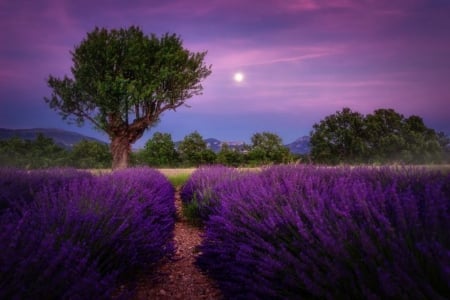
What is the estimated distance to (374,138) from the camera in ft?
86.1

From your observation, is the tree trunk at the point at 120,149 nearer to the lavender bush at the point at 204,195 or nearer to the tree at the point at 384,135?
the lavender bush at the point at 204,195

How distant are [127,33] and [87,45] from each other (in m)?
1.97

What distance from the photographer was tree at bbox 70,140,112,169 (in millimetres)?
23344

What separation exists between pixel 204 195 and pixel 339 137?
74.7ft

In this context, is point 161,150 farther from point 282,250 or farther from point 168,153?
point 282,250

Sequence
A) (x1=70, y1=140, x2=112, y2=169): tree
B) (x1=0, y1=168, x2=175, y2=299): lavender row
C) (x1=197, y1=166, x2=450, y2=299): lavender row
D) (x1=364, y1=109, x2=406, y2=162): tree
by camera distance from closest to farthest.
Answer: (x1=197, y1=166, x2=450, y2=299): lavender row → (x1=0, y1=168, x2=175, y2=299): lavender row → (x1=70, y1=140, x2=112, y2=169): tree → (x1=364, y1=109, x2=406, y2=162): tree

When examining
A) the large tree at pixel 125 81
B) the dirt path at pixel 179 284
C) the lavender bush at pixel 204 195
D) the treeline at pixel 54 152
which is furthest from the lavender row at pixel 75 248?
the treeline at pixel 54 152

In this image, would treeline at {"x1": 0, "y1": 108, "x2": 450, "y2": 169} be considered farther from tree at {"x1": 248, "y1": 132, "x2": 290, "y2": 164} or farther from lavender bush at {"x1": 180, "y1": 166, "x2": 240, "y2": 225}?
lavender bush at {"x1": 180, "y1": 166, "x2": 240, "y2": 225}

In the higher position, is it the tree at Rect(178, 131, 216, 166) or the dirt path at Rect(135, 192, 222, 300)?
the tree at Rect(178, 131, 216, 166)

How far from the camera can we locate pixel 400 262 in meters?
1.56

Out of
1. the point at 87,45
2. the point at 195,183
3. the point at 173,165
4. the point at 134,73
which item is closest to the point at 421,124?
the point at 173,165

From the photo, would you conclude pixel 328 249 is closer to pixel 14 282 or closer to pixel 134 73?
pixel 14 282

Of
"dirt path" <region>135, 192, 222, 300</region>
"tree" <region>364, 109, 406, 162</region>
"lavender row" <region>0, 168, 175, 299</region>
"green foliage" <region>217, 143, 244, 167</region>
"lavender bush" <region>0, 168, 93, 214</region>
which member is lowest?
"dirt path" <region>135, 192, 222, 300</region>

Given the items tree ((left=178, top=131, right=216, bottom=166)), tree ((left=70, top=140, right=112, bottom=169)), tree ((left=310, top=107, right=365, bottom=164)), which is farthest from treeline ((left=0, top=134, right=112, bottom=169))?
tree ((left=310, top=107, right=365, bottom=164))
